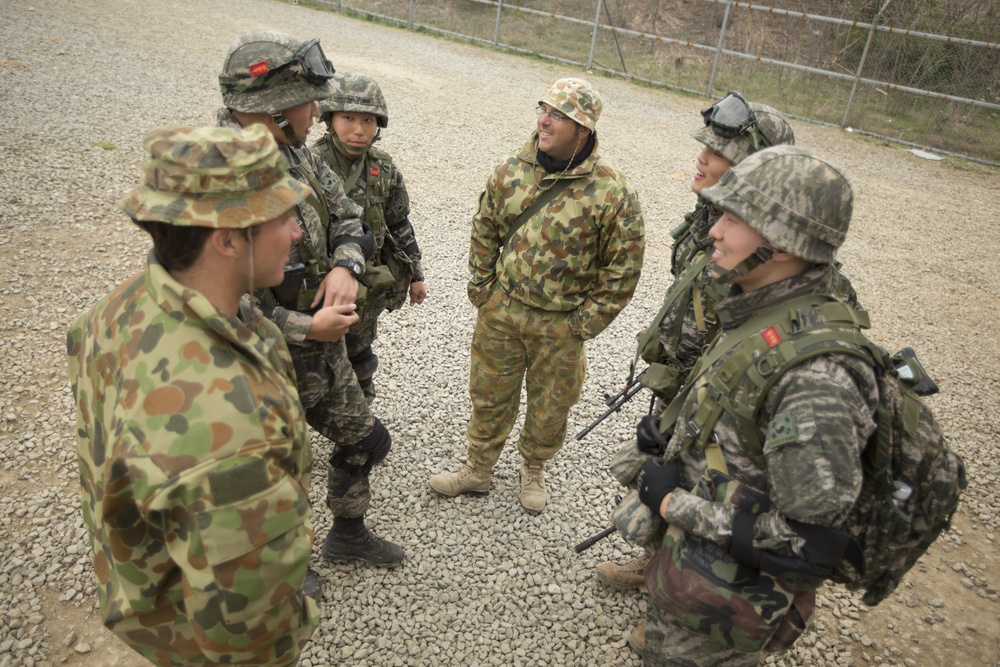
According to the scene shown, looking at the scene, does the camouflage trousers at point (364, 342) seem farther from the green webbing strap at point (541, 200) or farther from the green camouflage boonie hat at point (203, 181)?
the green camouflage boonie hat at point (203, 181)

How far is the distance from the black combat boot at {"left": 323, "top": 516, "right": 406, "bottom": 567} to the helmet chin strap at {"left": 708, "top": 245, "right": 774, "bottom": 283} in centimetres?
226

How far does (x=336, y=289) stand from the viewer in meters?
2.85

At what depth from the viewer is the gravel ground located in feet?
10.9

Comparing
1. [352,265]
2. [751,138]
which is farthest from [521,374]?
[751,138]

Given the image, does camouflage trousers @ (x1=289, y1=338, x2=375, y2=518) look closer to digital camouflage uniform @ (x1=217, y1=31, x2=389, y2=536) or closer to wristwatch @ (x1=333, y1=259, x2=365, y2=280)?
digital camouflage uniform @ (x1=217, y1=31, x2=389, y2=536)

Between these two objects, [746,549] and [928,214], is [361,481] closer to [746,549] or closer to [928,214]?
[746,549]

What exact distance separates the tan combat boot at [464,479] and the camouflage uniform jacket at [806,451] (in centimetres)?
201

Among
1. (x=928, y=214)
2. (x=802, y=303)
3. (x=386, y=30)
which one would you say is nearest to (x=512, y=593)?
(x=802, y=303)

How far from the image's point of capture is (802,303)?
217 cm

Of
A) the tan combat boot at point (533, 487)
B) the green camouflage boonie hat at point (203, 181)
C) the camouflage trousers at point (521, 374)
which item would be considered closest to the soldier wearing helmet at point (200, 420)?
the green camouflage boonie hat at point (203, 181)

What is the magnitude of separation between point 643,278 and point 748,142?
3.85 meters

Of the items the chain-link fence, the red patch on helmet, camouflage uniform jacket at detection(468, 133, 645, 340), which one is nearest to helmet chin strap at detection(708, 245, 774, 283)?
camouflage uniform jacket at detection(468, 133, 645, 340)

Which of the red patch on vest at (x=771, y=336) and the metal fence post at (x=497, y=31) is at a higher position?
the metal fence post at (x=497, y=31)

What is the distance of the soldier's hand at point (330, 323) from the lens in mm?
2672
